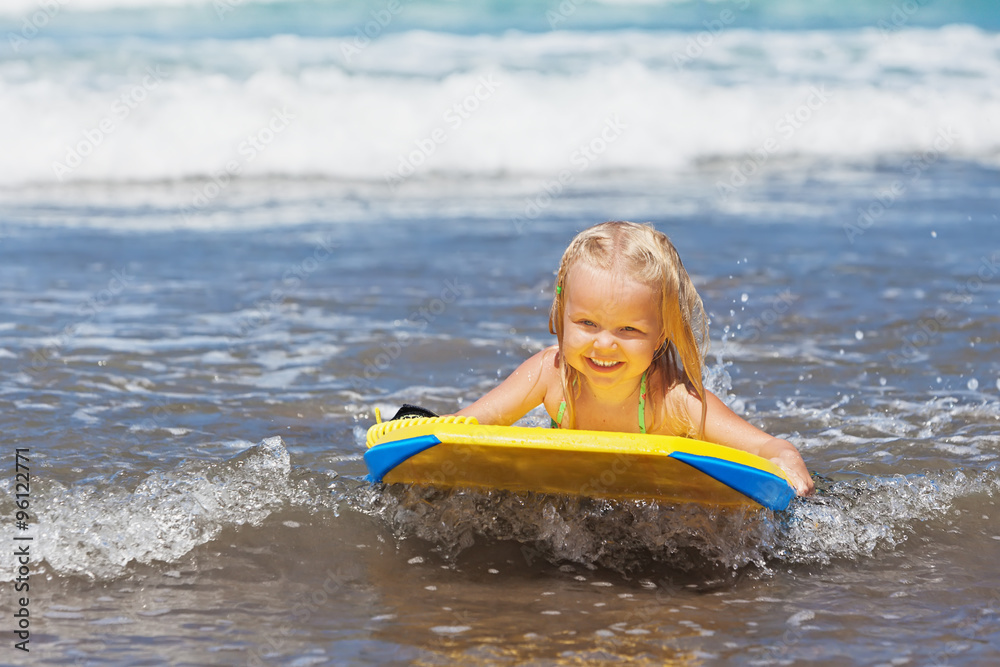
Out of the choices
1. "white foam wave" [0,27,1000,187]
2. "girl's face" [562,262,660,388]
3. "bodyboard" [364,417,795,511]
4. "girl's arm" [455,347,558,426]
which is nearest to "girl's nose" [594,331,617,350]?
"girl's face" [562,262,660,388]

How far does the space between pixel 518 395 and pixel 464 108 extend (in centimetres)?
1171

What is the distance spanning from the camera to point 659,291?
335cm

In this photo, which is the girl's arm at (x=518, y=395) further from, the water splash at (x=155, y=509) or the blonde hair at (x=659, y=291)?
the water splash at (x=155, y=509)

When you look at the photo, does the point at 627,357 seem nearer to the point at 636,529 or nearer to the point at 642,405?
the point at 642,405

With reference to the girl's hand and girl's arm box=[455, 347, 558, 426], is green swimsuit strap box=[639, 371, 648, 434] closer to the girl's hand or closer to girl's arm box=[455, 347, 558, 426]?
girl's arm box=[455, 347, 558, 426]

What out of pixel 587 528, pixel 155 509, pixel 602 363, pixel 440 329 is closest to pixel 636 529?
pixel 587 528

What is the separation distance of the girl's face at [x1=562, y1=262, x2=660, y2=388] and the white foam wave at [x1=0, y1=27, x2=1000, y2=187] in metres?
8.85

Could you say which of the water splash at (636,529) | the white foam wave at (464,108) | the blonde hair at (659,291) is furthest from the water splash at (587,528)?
the white foam wave at (464,108)

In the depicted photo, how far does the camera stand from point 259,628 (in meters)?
2.89

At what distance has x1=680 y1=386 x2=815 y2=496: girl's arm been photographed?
3.41 m

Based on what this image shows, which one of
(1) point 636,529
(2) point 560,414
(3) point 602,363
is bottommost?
(1) point 636,529

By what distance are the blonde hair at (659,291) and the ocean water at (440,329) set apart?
1.48 ft

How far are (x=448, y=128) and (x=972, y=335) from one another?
925 cm

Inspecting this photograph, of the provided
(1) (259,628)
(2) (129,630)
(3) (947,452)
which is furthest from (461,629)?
(3) (947,452)
